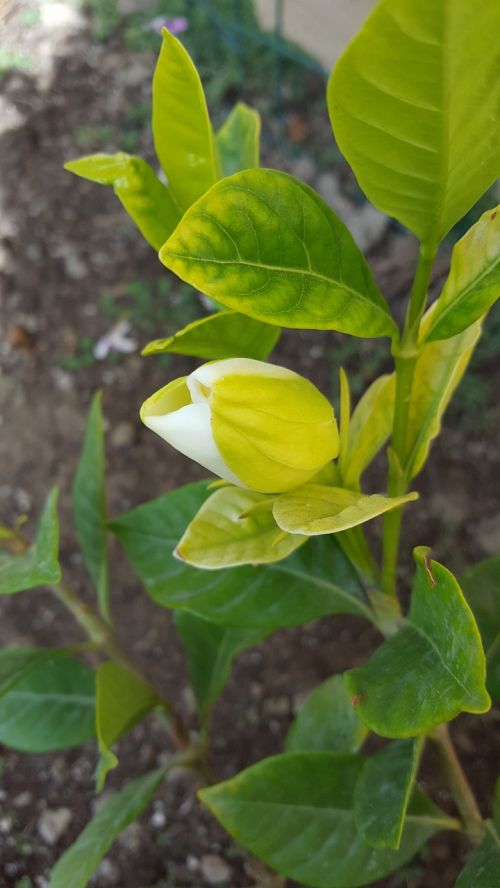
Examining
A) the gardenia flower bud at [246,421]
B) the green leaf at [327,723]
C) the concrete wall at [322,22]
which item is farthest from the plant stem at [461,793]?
the concrete wall at [322,22]

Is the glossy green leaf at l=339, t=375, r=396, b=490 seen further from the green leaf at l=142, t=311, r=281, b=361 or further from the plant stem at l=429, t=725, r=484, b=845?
the plant stem at l=429, t=725, r=484, b=845

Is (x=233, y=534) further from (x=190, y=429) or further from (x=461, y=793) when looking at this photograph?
(x=461, y=793)

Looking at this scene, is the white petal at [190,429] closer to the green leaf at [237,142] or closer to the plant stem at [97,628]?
the green leaf at [237,142]

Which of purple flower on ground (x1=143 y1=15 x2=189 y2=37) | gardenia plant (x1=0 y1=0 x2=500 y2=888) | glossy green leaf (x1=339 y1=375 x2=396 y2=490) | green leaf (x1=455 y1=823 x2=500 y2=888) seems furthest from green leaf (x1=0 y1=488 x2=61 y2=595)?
purple flower on ground (x1=143 y1=15 x2=189 y2=37)

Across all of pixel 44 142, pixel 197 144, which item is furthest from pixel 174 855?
pixel 44 142

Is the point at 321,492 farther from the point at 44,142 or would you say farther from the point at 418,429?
the point at 44,142
